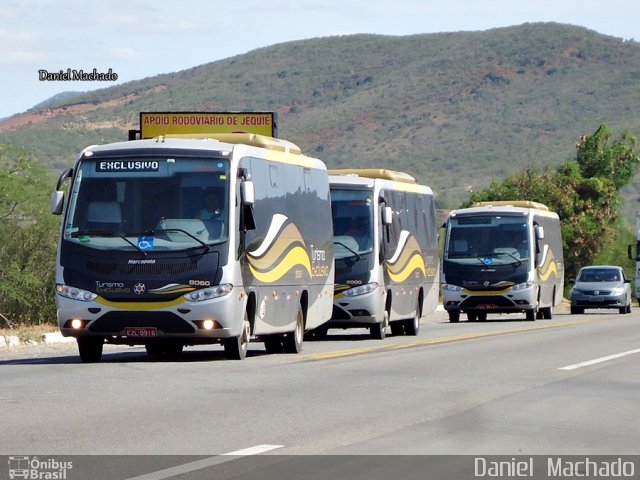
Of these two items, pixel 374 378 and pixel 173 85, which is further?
pixel 173 85

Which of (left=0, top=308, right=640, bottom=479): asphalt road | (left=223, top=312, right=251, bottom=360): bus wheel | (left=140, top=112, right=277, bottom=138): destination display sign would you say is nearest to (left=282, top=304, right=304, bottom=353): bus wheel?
(left=0, top=308, right=640, bottom=479): asphalt road

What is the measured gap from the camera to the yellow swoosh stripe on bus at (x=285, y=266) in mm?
20938

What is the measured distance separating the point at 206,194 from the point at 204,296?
1416 millimetres

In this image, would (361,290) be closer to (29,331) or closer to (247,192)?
(29,331)

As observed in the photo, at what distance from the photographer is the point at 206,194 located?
65.0 ft

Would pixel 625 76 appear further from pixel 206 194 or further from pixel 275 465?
pixel 275 465

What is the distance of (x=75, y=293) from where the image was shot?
19.5m

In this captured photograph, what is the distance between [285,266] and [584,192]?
48.0m

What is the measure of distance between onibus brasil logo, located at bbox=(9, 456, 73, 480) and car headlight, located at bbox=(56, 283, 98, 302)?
9.33m

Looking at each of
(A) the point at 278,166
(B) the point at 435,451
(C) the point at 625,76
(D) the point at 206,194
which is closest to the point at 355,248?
(A) the point at 278,166

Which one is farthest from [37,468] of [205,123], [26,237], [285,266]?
[205,123]

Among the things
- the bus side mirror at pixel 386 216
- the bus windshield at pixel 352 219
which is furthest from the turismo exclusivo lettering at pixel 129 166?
the bus side mirror at pixel 386 216

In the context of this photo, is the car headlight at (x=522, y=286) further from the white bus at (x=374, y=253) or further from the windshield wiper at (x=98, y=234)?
the windshield wiper at (x=98, y=234)

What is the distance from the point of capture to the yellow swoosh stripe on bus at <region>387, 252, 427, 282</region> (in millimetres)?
29297
